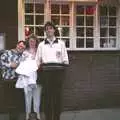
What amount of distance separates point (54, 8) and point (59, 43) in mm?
2517

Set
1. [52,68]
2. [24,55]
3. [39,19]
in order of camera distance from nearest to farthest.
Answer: [52,68] → [24,55] → [39,19]

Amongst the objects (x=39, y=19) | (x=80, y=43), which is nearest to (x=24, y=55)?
(x=39, y=19)

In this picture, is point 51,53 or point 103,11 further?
point 103,11

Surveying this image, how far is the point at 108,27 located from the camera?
11844mm

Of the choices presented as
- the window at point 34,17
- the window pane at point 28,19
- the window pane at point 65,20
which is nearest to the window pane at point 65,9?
the window pane at point 65,20

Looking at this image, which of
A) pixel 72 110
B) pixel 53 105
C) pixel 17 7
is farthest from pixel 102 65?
pixel 53 105

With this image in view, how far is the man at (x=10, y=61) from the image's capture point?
30.5ft

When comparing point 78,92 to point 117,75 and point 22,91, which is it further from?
point 22,91

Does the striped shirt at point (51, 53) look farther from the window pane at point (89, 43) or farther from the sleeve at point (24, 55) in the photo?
the window pane at point (89, 43)

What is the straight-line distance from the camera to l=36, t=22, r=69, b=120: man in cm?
853

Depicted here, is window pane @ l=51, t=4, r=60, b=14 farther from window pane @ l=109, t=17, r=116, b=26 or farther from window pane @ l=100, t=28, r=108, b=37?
window pane @ l=109, t=17, r=116, b=26

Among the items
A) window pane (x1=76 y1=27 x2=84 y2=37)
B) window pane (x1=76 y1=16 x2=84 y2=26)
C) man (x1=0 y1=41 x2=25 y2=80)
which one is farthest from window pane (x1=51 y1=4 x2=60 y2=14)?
man (x1=0 y1=41 x2=25 y2=80)

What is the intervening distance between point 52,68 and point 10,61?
1.19 metres

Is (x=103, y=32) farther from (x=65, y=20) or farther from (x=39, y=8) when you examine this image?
(x=39, y=8)
